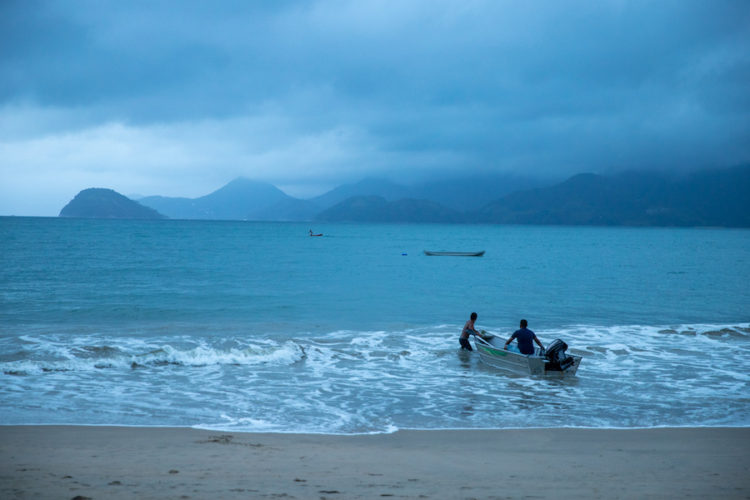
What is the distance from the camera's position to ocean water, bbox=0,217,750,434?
1238 cm

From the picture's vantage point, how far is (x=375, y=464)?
8.64 meters

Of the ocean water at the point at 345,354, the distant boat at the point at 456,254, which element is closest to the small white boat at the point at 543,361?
the ocean water at the point at 345,354

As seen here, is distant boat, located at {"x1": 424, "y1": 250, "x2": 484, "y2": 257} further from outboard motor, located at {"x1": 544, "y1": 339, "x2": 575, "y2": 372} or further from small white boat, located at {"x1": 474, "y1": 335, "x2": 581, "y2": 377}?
outboard motor, located at {"x1": 544, "y1": 339, "x2": 575, "y2": 372}

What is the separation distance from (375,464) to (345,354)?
1086 cm

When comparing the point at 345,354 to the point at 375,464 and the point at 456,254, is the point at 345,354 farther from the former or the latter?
the point at 456,254

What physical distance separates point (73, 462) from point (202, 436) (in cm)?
234

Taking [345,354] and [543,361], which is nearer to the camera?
[543,361]

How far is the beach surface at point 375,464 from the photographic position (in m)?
7.30

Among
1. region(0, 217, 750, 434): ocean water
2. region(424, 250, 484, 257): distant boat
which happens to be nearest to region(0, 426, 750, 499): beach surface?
region(0, 217, 750, 434): ocean water

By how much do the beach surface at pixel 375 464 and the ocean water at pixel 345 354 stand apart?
953mm

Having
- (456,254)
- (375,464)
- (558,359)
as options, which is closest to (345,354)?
(558,359)

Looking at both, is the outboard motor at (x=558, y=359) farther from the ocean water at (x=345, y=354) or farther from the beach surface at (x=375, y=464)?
the beach surface at (x=375, y=464)

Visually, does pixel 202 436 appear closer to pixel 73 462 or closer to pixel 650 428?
pixel 73 462

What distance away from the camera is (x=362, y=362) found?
60.2ft
